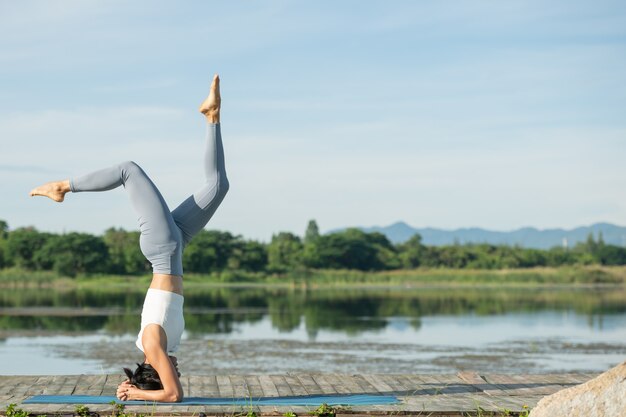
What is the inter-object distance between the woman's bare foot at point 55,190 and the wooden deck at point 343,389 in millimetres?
1339

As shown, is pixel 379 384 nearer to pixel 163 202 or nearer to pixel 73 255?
pixel 163 202

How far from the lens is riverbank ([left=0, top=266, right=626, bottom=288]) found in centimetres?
4856

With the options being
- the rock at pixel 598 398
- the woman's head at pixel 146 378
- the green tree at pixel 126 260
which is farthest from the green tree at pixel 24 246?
the rock at pixel 598 398

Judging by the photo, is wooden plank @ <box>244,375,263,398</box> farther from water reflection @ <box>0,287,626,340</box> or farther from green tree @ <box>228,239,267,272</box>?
green tree @ <box>228,239,267,272</box>

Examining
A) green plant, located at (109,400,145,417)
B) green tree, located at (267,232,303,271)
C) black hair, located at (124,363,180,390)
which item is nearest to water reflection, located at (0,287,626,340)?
black hair, located at (124,363,180,390)

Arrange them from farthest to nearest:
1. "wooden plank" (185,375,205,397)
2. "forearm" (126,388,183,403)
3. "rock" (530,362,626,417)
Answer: "wooden plank" (185,375,205,397), "forearm" (126,388,183,403), "rock" (530,362,626,417)

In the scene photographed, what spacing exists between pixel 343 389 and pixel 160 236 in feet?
6.14

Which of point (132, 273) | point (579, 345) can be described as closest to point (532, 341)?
point (579, 345)

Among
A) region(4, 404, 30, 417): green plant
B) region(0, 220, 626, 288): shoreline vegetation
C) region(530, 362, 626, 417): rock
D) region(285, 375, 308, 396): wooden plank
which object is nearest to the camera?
region(530, 362, 626, 417): rock

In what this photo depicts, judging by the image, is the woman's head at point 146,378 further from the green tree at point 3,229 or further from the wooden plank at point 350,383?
the green tree at point 3,229

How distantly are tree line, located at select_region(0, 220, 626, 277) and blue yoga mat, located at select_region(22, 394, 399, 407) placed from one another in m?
43.5

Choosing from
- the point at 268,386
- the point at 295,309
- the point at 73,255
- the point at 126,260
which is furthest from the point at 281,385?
the point at 126,260

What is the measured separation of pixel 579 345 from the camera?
19.9 metres

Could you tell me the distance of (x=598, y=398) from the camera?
491 centimetres
